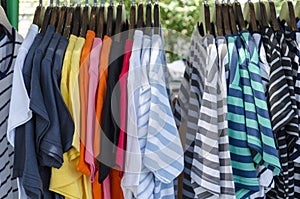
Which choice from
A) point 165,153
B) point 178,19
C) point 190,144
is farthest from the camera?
point 178,19

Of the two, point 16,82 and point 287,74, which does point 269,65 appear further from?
point 16,82

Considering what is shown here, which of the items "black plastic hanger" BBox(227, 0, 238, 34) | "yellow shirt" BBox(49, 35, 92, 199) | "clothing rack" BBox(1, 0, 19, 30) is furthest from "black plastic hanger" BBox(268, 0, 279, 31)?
"clothing rack" BBox(1, 0, 19, 30)

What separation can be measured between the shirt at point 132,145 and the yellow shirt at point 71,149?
0.43 feet

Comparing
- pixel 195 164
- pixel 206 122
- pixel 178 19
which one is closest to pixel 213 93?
pixel 206 122

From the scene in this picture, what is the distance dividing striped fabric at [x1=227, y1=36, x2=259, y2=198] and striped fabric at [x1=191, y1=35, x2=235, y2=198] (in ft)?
0.13

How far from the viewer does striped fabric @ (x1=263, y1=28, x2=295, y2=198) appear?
1.21 metres

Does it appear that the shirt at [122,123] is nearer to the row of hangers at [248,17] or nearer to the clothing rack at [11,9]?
the row of hangers at [248,17]

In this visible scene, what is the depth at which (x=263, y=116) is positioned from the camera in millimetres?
1209

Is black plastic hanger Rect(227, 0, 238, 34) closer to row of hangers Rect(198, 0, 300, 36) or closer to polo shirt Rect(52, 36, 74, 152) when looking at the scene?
row of hangers Rect(198, 0, 300, 36)

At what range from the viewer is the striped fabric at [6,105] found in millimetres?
1314

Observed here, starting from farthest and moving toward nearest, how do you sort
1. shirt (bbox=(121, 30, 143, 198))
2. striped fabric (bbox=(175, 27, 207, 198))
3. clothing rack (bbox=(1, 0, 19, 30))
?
1. clothing rack (bbox=(1, 0, 19, 30))
2. striped fabric (bbox=(175, 27, 207, 198))
3. shirt (bbox=(121, 30, 143, 198))

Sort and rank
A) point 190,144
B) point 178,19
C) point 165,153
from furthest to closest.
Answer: point 178,19 → point 190,144 → point 165,153

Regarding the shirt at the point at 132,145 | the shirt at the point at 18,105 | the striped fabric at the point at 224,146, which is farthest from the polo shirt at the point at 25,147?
the striped fabric at the point at 224,146

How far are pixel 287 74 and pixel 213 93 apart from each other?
0.20m
